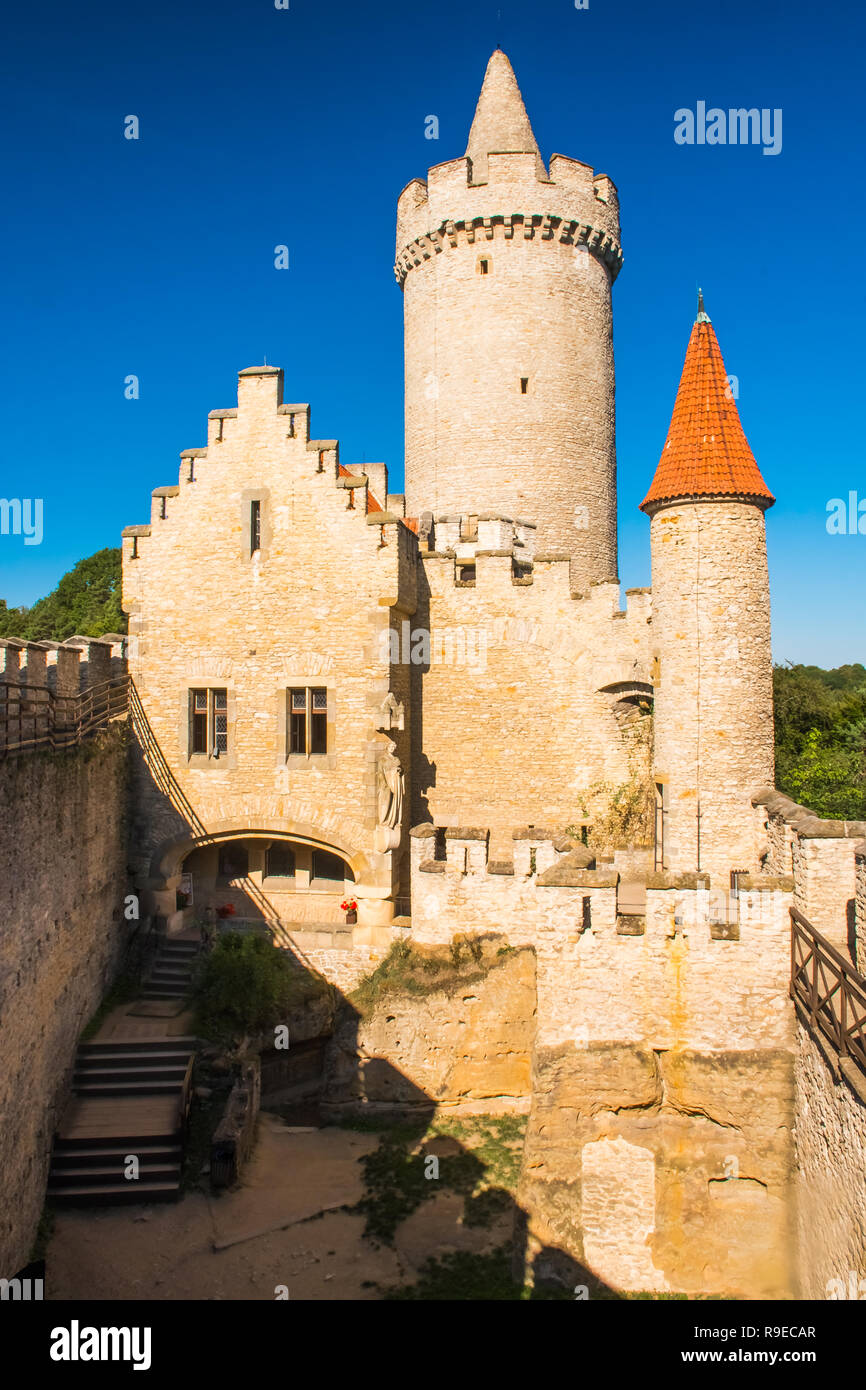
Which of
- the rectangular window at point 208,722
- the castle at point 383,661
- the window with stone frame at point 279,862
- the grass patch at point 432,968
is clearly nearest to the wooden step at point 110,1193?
the grass patch at point 432,968

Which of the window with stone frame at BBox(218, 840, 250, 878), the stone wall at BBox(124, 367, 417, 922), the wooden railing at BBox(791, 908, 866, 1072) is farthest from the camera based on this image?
the window with stone frame at BBox(218, 840, 250, 878)

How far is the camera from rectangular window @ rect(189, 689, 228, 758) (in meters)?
18.6

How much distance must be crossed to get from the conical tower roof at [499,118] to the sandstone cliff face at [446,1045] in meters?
20.3

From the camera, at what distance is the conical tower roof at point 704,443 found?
1543 cm

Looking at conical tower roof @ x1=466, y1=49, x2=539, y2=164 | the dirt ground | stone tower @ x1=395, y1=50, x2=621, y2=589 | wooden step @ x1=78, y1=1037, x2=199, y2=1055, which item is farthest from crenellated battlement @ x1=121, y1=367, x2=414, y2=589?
the dirt ground

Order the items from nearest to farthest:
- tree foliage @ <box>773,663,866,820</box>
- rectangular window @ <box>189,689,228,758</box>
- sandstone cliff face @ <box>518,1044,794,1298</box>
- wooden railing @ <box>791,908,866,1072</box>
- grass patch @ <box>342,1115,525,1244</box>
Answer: wooden railing @ <box>791,908,866,1072</box>
sandstone cliff face @ <box>518,1044,794,1298</box>
grass patch @ <box>342,1115,525,1244</box>
rectangular window @ <box>189,689,228,758</box>
tree foliage @ <box>773,663,866,820</box>

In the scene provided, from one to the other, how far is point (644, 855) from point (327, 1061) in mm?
7131

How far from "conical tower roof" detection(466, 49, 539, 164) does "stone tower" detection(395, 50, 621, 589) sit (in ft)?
0.26

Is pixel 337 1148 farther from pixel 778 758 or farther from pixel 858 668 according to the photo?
pixel 858 668

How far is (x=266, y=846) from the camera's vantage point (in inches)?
765

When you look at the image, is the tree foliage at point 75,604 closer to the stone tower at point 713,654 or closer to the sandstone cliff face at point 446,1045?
the sandstone cliff face at point 446,1045

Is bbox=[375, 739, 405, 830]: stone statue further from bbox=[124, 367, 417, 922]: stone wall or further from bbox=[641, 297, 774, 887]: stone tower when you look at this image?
bbox=[641, 297, 774, 887]: stone tower

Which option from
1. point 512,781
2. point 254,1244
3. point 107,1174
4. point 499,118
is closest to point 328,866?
point 512,781
